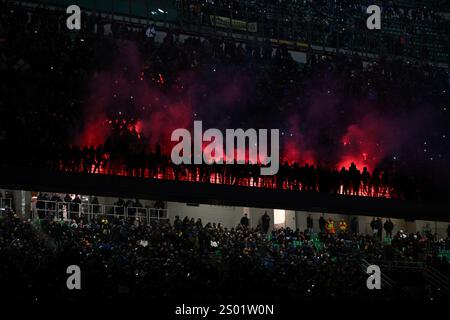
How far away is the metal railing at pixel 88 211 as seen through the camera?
71.0ft

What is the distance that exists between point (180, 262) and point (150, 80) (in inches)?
289

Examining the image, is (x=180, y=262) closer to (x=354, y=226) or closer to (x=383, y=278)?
(x=383, y=278)

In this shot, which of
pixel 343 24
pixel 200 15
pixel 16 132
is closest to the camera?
pixel 16 132

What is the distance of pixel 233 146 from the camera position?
24000mm

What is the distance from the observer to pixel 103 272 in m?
17.7

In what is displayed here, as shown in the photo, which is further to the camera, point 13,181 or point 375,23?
point 375,23

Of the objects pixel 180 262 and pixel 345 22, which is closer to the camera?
pixel 180 262

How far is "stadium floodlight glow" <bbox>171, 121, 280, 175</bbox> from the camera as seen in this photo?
907 inches

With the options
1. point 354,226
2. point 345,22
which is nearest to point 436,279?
point 354,226

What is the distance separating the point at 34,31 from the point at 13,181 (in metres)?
5.26

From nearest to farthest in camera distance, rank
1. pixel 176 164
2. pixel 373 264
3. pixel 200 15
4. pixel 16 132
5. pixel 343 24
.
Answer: pixel 16 132
pixel 176 164
pixel 373 264
pixel 200 15
pixel 343 24

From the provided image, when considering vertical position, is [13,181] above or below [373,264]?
above
